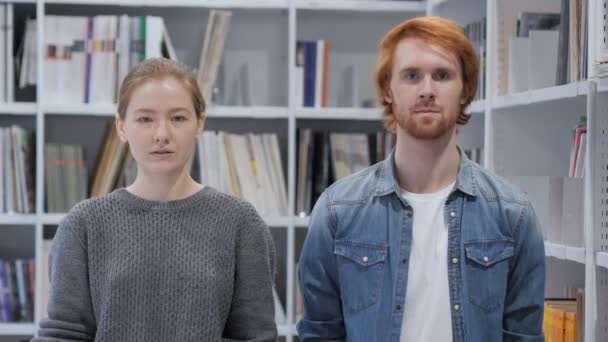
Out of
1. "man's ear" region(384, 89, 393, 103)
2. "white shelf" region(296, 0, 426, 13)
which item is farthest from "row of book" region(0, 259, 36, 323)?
"man's ear" region(384, 89, 393, 103)

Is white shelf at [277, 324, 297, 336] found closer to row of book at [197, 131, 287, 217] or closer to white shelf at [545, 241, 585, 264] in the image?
row of book at [197, 131, 287, 217]

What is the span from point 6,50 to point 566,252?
221 centimetres

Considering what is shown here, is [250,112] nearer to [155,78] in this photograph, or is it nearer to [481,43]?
[481,43]

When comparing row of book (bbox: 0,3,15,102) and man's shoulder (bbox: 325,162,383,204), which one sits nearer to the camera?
man's shoulder (bbox: 325,162,383,204)

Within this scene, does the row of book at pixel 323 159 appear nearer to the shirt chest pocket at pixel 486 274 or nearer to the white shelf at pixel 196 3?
the white shelf at pixel 196 3

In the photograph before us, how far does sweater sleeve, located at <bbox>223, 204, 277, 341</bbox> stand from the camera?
153 cm

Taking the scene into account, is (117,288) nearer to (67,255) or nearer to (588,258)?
(67,255)

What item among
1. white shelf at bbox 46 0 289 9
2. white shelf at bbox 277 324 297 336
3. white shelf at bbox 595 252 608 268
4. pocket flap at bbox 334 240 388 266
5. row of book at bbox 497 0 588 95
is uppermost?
white shelf at bbox 46 0 289 9

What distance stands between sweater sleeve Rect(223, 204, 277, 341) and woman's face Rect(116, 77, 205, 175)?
0.17m

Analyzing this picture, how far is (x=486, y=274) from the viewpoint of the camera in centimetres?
147

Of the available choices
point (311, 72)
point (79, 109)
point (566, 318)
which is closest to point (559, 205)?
point (566, 318)

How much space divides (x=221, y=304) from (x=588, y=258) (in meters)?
0.98

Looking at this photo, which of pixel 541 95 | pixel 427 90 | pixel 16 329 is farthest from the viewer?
pixel 16 329

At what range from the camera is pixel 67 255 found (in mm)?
1514
